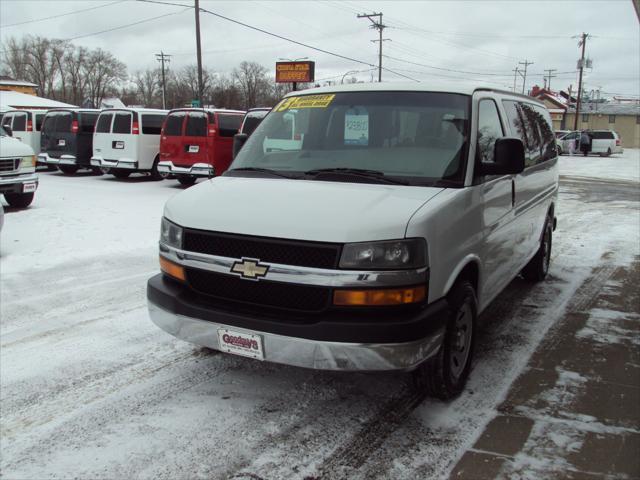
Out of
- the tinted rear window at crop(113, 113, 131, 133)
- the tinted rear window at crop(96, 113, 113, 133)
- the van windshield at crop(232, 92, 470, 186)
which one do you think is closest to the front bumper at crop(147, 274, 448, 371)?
the van windshield at crop(232, 92, 470, 186)

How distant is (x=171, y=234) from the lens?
3707 millimetres

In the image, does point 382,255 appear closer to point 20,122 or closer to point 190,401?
point 190,401

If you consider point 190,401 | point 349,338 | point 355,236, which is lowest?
point 190,401

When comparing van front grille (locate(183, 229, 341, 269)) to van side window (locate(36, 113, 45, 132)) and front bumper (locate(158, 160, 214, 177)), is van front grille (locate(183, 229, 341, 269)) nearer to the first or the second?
front bumper (locate(158, 160, 214, 177))

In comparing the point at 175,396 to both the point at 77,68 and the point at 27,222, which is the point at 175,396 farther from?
the point at 77,68

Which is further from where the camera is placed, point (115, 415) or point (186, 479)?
point (115, 415)

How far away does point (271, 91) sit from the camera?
99188mm

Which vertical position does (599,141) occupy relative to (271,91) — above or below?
below

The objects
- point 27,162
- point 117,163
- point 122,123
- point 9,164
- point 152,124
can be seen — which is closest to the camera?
point 9,164

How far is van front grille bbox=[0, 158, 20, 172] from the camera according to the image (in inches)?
411

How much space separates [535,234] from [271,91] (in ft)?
319

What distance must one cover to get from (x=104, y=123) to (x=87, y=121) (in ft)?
5.12

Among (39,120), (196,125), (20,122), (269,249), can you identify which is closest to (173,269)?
(269,249)

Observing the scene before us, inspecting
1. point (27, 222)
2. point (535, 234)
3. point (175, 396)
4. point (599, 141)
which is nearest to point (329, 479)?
point (175, 396)
